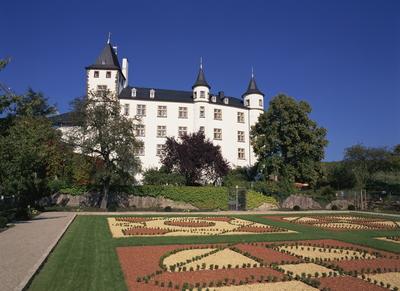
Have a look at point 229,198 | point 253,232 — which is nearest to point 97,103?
point 229,198

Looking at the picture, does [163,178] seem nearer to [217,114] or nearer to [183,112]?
[183,112]

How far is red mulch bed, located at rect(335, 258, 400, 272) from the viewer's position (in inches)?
435

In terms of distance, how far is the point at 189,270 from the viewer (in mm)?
10508

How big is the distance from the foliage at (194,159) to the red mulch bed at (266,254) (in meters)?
28.6

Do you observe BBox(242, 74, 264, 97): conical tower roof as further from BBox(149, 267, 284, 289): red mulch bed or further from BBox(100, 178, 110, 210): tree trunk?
BBox(149, 267, 284, 289): red mulch bed


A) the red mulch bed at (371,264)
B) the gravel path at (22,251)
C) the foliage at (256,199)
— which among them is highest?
the foliage at (256,199)

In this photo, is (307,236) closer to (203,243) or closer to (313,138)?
(203,243)

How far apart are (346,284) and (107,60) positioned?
169ft

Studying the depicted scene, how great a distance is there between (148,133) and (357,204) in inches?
1156

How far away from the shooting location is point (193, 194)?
3988 cm

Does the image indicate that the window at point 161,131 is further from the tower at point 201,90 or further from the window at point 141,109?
the tower at point 201,90

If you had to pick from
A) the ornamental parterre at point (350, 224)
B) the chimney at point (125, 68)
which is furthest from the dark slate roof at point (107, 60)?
the ornamental parterre at point (350, 224)

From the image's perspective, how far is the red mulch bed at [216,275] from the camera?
9.41 m

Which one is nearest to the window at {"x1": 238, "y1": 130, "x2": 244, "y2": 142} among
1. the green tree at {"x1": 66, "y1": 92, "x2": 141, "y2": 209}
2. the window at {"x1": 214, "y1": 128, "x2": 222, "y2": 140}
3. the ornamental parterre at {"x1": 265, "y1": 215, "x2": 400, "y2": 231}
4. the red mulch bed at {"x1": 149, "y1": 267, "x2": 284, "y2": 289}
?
the window at {"x1": 214, "y1": 128, "x2": 222, "y2": 140}
